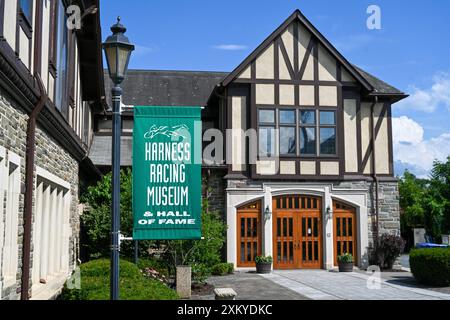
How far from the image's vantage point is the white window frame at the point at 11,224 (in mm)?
7367

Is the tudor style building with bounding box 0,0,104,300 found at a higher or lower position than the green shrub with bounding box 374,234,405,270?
higher

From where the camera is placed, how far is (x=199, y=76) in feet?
82.8

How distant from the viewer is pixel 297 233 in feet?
68.7

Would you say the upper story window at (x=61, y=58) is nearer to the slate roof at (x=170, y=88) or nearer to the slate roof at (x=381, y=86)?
the slate roof at (x=170, y=88)

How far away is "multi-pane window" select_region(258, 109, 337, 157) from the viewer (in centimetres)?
2070

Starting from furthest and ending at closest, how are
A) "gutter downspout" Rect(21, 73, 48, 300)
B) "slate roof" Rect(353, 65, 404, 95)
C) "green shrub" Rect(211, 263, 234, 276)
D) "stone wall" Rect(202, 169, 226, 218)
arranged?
"slate roof" Rect(353, 65, 404, 95) < "stone wall" Rect(202, 169, 226, 218) < "green shrub" Rect(211, 263, 234, 276) < "gutter downspout" Rect(21, 73, 48, 300)

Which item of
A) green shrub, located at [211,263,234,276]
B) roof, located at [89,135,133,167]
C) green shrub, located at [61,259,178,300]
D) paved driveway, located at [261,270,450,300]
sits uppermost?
roof, located at [89,135,133,167]

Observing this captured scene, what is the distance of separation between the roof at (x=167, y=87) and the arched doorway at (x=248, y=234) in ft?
17.4

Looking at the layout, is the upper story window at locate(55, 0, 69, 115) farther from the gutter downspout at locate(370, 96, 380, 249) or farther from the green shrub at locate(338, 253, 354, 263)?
the gutter downspout at locate(370, 96, 380, 249)

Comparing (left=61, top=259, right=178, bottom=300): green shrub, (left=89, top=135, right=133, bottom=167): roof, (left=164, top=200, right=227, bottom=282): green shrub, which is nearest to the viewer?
(left=61, top=259, right=178, bottom=300): green shrub

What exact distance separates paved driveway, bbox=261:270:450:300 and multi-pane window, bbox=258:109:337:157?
4.49 meters

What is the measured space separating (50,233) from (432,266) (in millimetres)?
10606

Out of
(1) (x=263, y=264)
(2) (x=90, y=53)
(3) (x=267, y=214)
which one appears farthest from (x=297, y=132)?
(2) (x=90, y=53)

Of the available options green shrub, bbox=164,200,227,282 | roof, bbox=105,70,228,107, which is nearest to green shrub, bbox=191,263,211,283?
green shrub, bbox=164,200,227,282
